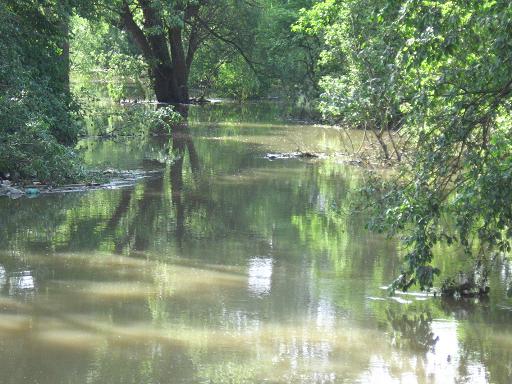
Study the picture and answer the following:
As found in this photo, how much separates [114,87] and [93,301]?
35.3 meters

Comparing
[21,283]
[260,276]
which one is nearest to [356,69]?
[260,276]

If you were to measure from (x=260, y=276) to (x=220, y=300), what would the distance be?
3.78 feet

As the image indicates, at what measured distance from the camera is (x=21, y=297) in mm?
9398

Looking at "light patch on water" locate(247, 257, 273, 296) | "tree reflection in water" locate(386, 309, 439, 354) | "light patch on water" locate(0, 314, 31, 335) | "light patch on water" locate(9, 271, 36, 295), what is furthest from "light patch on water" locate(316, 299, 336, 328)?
"light patch on water" locate(9, 271, 36, 295)

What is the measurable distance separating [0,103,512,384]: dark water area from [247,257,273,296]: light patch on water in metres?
0.03

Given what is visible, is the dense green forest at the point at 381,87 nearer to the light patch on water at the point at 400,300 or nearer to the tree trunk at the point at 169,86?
the tree trunk at the point at 169,86

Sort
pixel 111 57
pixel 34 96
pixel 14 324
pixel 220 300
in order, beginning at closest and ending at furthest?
pixel 14 324, pixel 220 300, pixel 34 96, pixel 111 57

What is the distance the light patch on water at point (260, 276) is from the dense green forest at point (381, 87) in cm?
157

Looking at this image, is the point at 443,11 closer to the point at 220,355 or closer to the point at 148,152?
the point at 220,355

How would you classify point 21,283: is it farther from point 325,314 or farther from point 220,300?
point 325,314

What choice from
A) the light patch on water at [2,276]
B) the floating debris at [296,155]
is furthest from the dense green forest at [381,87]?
the light patch on water at [2,276]

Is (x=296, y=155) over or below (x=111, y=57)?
below

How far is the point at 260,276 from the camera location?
1058 cm

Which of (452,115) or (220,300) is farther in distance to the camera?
(220,300)
